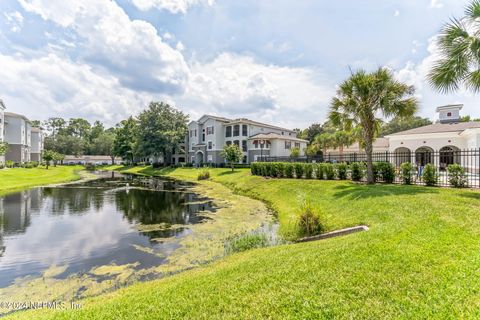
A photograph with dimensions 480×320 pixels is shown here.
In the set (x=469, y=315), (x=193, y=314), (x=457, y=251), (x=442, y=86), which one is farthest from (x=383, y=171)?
(x=193, y=314)

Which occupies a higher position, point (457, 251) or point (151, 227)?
point (457, 251)

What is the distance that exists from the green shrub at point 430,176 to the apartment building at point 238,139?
84.9 ft

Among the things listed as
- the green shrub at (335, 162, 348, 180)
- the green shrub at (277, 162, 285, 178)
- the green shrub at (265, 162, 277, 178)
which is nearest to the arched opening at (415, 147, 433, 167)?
the green shrub at (335, 162, 348, 180)

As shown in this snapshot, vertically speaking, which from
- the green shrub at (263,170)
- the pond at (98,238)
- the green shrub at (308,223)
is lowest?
the pond at (98,238)

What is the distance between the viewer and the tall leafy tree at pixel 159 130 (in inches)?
1905

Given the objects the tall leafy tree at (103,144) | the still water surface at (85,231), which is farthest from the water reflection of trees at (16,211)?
the tall leafy tree at (103,144)

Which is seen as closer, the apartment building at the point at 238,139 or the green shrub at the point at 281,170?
the green shrub at the point at 281,170

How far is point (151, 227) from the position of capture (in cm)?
1145

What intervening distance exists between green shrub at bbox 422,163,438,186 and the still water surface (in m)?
11.5

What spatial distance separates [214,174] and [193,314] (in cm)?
3048

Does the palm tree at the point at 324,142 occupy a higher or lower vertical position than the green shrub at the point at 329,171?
higher

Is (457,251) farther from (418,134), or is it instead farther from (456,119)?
(456,119)

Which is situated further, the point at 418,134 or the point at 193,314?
the point at 418,134

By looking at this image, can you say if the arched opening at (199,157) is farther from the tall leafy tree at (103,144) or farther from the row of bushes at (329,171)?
the tall leafy tree at (103,144)
